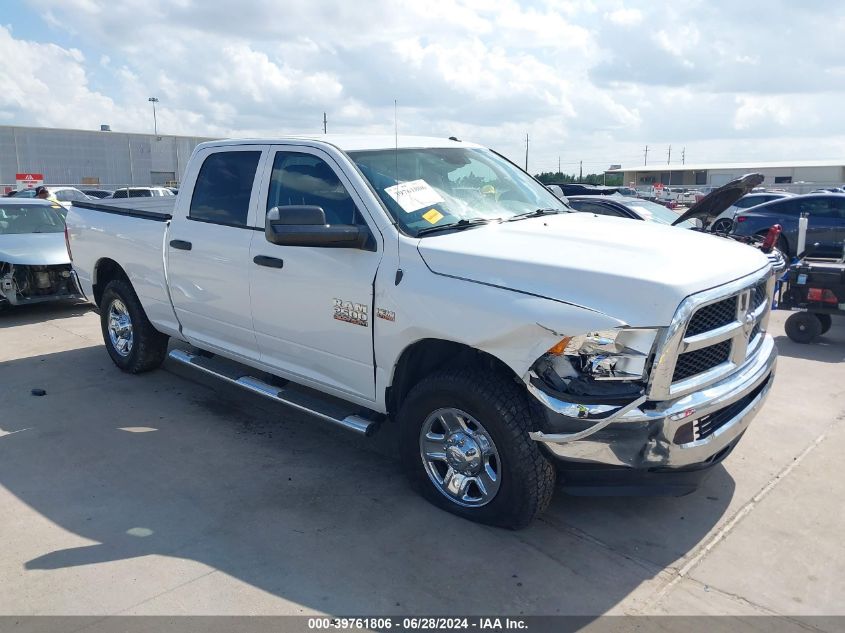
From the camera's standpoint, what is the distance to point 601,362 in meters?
3.29

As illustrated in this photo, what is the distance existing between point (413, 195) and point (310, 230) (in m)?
0.70

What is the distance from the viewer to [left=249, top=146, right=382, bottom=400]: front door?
421 cm

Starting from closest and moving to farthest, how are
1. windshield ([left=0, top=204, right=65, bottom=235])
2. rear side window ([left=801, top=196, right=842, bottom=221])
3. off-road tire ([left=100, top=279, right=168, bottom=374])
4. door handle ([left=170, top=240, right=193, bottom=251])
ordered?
door handle ([left=170, top=240, right=193, bottom=251]), off-road tire ([left=100, top=279, right=168, bottom=374]), windshield ([left=0, top=204, right=65, bottom=235]), rear side window ([left=801, top=196, right=842, bottom=221])

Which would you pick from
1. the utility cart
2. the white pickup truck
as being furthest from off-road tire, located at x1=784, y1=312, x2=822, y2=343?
the white pickup truck

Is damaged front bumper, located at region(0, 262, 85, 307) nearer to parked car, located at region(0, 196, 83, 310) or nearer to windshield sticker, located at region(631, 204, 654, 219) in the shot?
parked car, located at region(0, 196, 83, 310)

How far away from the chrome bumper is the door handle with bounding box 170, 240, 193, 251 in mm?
3228

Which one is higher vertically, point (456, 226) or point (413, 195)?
point (413, 195)

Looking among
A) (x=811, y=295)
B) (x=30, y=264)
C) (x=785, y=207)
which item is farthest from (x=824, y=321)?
(x=30, y=264)

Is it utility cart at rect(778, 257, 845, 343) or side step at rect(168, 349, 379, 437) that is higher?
utility cart at rect(778, 257, 845, 343)

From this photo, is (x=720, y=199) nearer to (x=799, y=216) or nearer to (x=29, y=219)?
(x=29, y=219)

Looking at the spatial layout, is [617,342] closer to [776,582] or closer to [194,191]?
[776,582]

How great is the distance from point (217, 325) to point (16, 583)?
7.62 ft

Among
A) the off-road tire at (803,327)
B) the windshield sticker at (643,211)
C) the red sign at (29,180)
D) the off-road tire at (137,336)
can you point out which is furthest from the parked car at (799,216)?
the red sign at (29,180)

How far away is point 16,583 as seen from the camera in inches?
136
